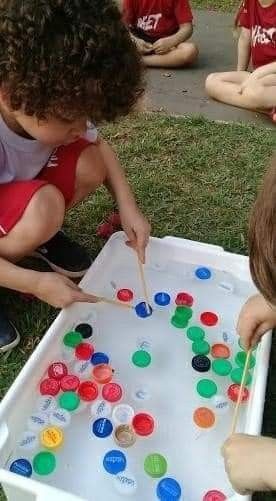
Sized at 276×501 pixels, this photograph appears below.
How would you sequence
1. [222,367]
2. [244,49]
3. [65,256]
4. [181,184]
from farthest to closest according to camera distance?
[244,49] < [181,184] < [65,256] < [222,367]

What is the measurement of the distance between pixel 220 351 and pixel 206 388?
92 millimetres

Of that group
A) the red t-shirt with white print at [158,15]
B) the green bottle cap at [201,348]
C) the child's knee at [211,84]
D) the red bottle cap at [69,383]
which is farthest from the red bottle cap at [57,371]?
the red t-shirt with white print at [158,15]

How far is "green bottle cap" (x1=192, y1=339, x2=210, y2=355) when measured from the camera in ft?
3.62

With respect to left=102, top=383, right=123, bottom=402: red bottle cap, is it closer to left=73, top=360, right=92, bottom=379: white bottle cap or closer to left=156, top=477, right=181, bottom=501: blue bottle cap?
left=73, top=360, right=92, bottom=379: white bottle cap

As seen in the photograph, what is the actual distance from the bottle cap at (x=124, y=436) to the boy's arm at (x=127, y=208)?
12.7 inches

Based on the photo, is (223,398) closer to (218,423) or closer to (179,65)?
(218,423)

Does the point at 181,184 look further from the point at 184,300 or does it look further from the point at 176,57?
the point at 176,57

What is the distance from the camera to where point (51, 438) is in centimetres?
95


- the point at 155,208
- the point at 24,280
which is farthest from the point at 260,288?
the point at 155,208

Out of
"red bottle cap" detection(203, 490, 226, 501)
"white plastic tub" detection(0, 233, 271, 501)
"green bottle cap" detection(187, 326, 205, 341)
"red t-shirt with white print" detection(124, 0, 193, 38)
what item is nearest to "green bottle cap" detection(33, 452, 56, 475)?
"white plastic tub" detection(0, 233, 271, 501)

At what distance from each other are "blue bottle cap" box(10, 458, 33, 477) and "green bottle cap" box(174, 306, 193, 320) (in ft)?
1.28

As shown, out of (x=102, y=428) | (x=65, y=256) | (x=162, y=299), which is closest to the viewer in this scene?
(x=102, y=428)

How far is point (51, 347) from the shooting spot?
1049mm

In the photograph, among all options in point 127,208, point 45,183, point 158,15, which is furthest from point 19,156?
point 158,15
